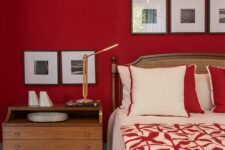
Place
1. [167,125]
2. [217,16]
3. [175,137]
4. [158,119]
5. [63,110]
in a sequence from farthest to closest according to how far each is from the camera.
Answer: [217,16]
[63,110]
[158,119]
[167,125]
[175,137]

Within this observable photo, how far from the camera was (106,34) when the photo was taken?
3430 millimetres

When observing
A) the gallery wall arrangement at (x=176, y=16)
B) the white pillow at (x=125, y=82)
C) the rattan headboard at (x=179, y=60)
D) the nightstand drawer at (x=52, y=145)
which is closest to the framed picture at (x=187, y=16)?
the gallery wall arrangement at (x=176, y=16)

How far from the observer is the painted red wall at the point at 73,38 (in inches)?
133

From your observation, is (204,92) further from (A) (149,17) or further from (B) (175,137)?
(B) (175,137)

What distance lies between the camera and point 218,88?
2.99 meters

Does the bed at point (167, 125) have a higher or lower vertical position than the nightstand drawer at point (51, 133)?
higher

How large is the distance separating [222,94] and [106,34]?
1216 millimetres

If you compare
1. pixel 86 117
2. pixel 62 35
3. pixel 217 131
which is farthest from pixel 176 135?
pixel 62 35

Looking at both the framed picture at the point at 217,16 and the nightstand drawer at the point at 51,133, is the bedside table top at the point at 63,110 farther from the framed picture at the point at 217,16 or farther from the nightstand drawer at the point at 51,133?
the framed picture at the point at 217,16

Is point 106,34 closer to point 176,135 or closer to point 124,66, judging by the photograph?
point 124,66

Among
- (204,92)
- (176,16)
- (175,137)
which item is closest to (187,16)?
(176,16)

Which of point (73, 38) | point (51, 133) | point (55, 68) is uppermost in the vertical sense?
point (73, 38)

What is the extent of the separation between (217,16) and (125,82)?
1.15 m

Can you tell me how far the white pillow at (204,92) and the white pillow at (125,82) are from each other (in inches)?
23.6
